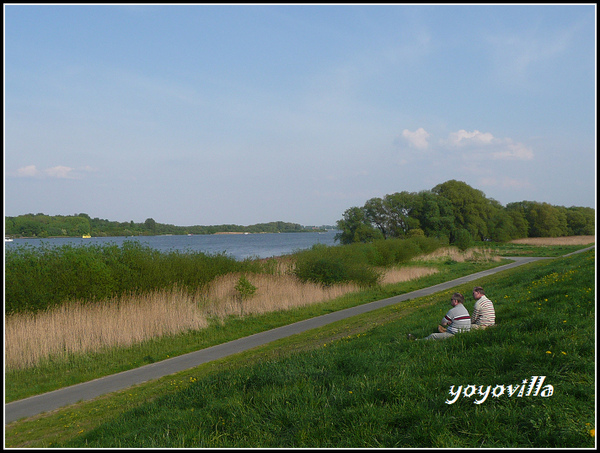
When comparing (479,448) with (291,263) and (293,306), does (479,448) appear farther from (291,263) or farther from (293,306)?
(291,263)

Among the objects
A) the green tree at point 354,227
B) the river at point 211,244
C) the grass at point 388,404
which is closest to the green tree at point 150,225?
the river at point 211,244

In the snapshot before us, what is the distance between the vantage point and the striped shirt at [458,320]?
803 centimetres

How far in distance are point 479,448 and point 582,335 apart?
2778mm

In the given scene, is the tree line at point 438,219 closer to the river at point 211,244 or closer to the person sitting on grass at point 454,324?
the river at point 211,244

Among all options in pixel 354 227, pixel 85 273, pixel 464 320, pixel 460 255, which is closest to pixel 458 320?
pixel 464 320

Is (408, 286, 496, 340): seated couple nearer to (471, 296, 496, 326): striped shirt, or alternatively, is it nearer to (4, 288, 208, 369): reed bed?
(471, 296, 496, 326): striped shirt

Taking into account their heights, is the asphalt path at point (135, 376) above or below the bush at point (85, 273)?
below

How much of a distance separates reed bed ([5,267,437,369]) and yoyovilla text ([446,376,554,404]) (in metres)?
11.9

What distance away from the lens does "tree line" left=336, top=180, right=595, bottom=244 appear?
6906 centimetres

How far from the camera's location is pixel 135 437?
4.93 m

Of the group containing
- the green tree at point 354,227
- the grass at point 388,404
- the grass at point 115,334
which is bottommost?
the grass at point 115,334

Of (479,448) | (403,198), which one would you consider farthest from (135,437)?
(403,198)

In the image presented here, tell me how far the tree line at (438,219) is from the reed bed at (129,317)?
41540 millimetres

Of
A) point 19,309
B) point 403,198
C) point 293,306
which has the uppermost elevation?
point 403,198
